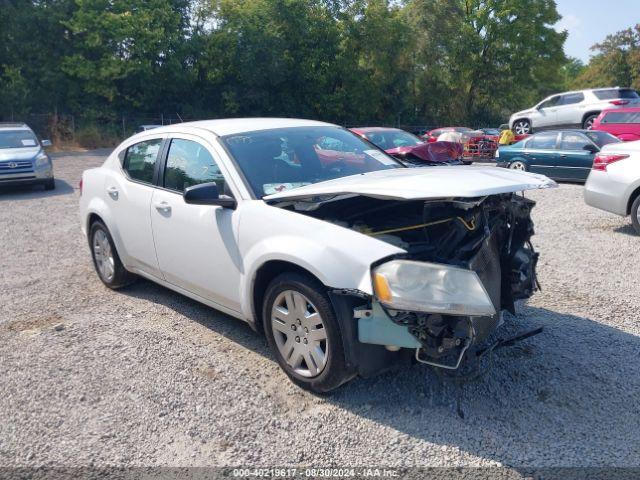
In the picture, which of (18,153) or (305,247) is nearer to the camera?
(305,247)

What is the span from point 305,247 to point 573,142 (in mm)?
12329

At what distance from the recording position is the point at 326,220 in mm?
3865

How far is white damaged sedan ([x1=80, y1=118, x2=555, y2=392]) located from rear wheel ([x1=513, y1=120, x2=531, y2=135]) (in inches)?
763

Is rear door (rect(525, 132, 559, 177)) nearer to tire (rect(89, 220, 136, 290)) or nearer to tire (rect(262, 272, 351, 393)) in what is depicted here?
tire (rect(89, 220, 136, 290))

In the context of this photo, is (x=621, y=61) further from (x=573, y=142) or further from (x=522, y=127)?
(x=573, y=142)

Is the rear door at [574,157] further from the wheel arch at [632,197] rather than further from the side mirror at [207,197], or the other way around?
the side mirror at [207,197]

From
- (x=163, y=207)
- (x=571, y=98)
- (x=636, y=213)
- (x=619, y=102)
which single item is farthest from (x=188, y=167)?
(x=571, y=98)

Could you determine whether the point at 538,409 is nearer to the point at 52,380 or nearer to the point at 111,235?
the point at 52,380

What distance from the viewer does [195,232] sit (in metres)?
4.36

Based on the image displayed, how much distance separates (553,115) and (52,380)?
21.2 m

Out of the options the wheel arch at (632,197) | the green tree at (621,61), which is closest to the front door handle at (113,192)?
the wheel arch at (632,197)

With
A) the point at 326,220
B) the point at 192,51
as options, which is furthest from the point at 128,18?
the point at 326,220

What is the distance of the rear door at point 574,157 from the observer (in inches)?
525

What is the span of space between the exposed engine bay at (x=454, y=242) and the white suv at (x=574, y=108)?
720 inches
